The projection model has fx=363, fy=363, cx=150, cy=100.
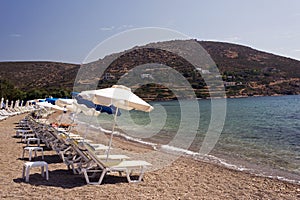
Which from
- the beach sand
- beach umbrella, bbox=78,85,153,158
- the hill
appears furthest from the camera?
the hill

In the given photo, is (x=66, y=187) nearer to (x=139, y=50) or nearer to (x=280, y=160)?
(x=280, y=160)

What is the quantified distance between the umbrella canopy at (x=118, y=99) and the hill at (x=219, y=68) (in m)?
53.5

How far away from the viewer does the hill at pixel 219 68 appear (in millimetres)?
62938

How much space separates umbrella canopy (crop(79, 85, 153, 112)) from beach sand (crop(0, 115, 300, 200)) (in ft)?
4.42

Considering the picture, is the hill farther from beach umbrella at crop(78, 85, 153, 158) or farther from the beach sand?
beach umbrella at crop(78, 85, 153, 158)

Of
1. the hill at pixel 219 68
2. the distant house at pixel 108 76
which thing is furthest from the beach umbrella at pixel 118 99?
the hill at pixel 219 68

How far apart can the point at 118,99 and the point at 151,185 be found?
63.4 inches

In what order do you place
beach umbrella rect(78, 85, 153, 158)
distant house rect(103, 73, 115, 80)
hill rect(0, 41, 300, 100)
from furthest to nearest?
1. hill rect(0, 41, 300, 100)
2. distant house rect(103, 73, 115, 80)
3. beach umbrella rect(78, 85, 153, 158)

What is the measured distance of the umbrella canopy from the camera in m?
6.32

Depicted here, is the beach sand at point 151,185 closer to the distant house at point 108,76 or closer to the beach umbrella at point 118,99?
the beach umbrella at point 118,99

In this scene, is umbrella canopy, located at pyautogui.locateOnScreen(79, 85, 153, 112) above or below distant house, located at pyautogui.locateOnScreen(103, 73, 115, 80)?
below

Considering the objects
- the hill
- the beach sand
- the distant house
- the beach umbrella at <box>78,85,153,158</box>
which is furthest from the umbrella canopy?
the hill

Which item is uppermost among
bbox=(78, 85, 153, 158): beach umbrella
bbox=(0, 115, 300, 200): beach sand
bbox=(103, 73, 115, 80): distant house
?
bbox=(103, 73, 115, 80): distant house

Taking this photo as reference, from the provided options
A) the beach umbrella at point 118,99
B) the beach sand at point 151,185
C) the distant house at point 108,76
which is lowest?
the beach sand at point 151,185
